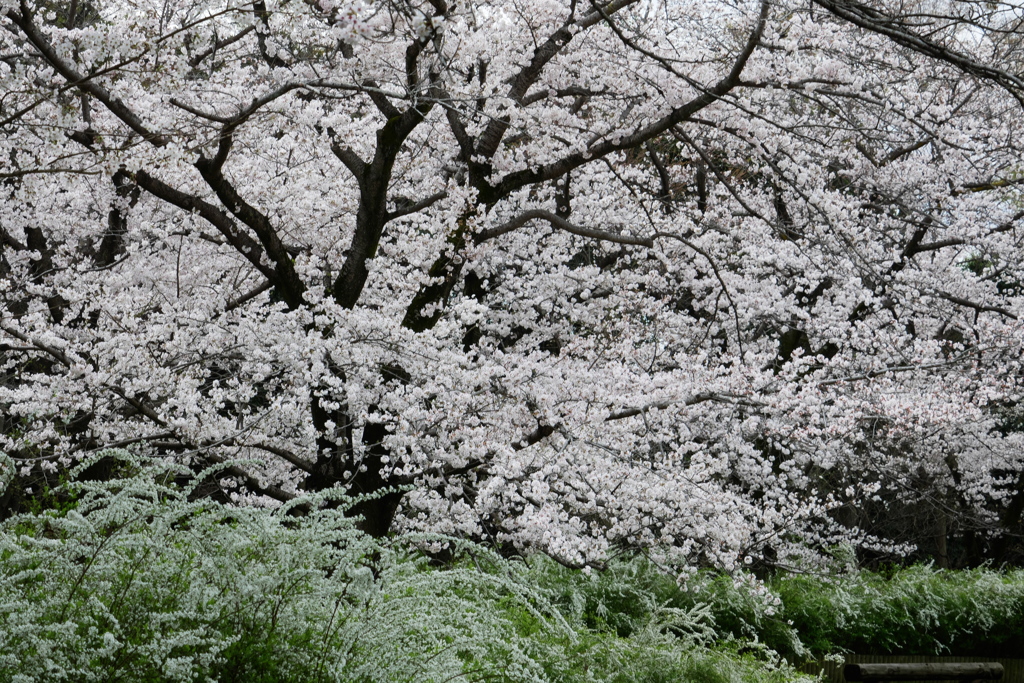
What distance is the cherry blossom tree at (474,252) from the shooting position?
21.5ft

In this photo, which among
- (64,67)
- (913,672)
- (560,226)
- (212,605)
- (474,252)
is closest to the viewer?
(212,605)

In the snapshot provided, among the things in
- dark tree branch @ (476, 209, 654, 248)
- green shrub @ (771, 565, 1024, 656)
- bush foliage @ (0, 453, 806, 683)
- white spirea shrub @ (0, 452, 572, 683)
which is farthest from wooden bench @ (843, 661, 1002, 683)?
dark tree branch @ (476, 209, 654, 248)

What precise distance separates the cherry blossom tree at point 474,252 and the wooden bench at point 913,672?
1340mm

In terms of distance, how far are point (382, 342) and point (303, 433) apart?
130cm

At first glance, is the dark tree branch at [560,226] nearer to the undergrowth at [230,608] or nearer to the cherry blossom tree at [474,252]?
the cherry blossom tree at [474,252]

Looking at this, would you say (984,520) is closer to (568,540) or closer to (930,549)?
(930,549)

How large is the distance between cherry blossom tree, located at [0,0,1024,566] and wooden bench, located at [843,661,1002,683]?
4.40ft

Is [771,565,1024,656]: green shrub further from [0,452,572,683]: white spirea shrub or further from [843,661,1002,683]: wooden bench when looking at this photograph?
[0,452,572,683]: white spirea shrub

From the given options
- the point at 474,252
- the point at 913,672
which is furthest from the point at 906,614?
the point at 474,252

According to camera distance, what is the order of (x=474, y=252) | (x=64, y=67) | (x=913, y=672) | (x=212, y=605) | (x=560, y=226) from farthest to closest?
(x=560, y=226), (x=474, y=252), (x=913, y=672), (x=64, y=67), (x=212, y=605)

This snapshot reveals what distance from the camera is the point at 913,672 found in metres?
6.07

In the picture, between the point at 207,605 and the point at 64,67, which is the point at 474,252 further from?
the point at 207,605

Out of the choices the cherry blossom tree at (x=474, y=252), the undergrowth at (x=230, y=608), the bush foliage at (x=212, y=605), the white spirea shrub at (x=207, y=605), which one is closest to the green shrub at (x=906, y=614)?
the cherry blossom tree at (x=474, y=252)

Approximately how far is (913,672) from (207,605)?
4.88 metres
